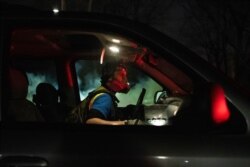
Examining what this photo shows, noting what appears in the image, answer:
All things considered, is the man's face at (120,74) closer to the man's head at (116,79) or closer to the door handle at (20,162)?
the man's head at (116,79)

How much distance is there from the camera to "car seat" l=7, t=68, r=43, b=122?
3.17 metres

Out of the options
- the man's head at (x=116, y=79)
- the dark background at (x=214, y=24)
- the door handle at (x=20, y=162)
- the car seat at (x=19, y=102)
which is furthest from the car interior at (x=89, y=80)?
the dark background at (x=214, y=24)

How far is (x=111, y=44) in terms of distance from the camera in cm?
373

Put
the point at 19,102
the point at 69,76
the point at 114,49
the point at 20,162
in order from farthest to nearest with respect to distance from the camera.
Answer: the point at 69,76 < the point at 114,49 < the point at 19,102 < the point at 20,162

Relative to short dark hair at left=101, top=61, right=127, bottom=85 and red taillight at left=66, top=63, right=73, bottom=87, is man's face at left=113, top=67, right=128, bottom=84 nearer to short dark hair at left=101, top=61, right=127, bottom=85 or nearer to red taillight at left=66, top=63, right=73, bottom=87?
short dark hair at left=101, top=61, right=127, bottom=85

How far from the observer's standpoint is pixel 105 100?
3.84 metres

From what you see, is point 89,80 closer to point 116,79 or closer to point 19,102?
point 116,79

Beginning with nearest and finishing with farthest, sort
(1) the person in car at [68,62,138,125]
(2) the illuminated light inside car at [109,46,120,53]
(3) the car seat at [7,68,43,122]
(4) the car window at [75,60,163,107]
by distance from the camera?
1. (3) the car seat at [7,68,43,122]
2. (1) the person in car at [68,62,138,125]
3. (2) the illuminated light inside car at [109,46,120,53]
4. (4) the car window at [75,60,163,107]

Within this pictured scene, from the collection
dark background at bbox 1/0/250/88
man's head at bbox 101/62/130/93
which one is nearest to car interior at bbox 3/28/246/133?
man's head at bbox 101/62/130/93

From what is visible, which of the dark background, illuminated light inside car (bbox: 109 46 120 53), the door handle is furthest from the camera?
the dark background

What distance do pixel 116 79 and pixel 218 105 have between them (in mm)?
1335

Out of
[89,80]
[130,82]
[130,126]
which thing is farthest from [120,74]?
[89,80]

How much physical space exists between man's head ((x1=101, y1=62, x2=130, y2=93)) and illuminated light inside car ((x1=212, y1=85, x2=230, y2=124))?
128 centimetres

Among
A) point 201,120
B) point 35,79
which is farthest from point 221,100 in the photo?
point 35,79
